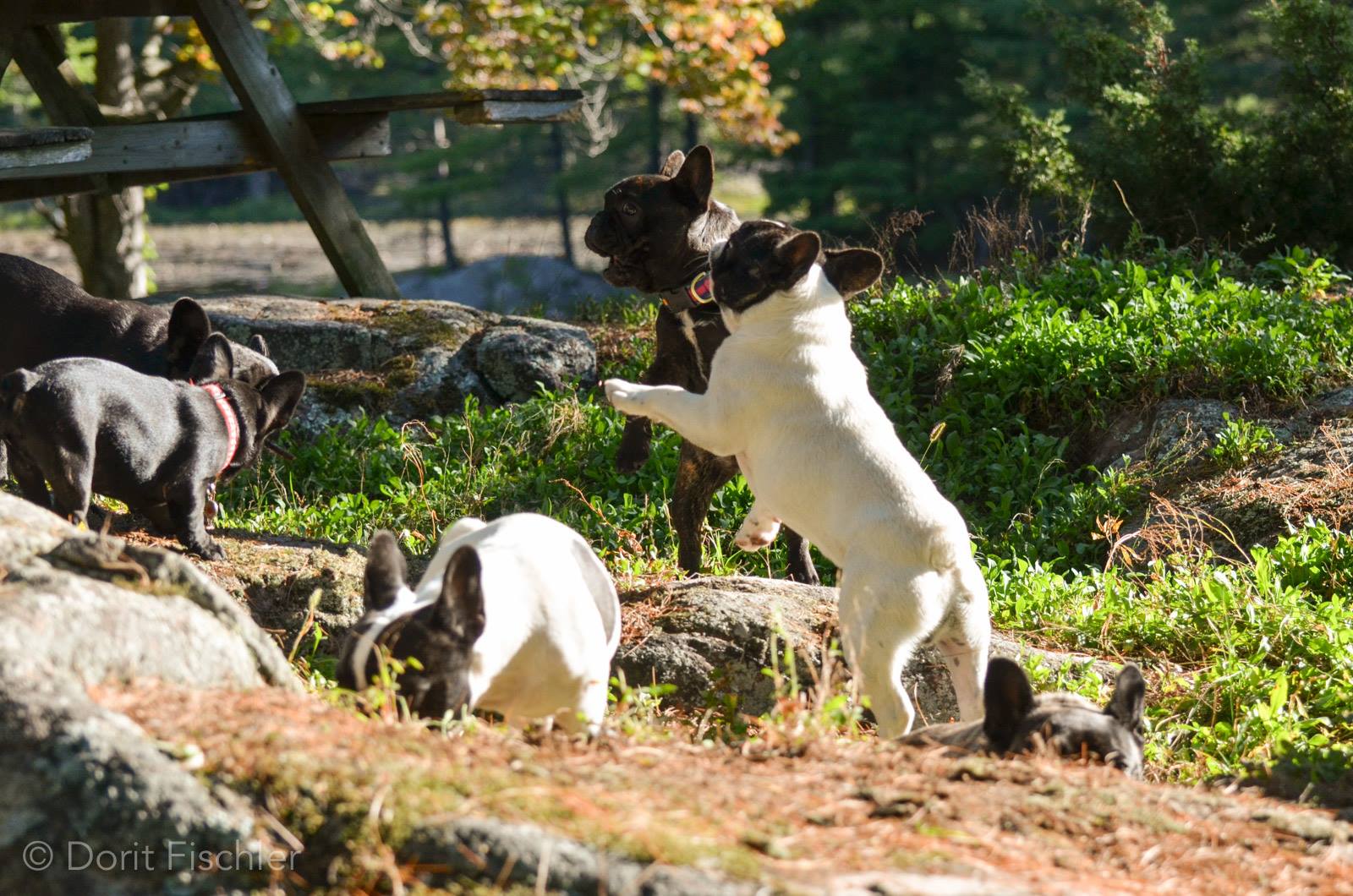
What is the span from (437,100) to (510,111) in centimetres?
50

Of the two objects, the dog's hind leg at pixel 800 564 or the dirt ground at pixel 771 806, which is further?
the dog's hind leg at pixel 800 564

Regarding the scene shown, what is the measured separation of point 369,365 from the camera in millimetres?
9195

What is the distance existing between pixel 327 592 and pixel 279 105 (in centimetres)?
523

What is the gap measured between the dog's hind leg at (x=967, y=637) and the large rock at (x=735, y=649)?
0.49 m

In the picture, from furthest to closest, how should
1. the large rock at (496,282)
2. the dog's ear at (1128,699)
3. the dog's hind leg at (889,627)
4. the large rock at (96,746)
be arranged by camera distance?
the large rock at (496,282), the dog's hind leg at (889,627), the dog's ear at (1128,699), the large rock at (96,746)

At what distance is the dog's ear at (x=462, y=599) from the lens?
3.36 metres

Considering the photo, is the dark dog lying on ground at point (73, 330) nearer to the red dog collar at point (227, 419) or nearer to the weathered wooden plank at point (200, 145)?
the red dog collar at point (227, 419)

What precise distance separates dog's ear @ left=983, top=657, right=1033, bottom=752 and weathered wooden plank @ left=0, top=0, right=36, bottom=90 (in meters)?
7.68

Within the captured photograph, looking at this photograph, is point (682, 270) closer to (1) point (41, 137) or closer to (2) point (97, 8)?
(1) point (41, 137)

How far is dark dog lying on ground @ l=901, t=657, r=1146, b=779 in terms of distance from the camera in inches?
148

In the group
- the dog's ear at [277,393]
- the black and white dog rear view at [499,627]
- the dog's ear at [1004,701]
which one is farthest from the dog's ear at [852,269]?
the dog's ear at [277,393]

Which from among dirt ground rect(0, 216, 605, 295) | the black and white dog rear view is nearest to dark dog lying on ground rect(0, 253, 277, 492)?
the black and white dog rear view

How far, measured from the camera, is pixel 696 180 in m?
6.18

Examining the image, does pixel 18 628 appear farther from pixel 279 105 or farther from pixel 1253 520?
pixel 279 105
